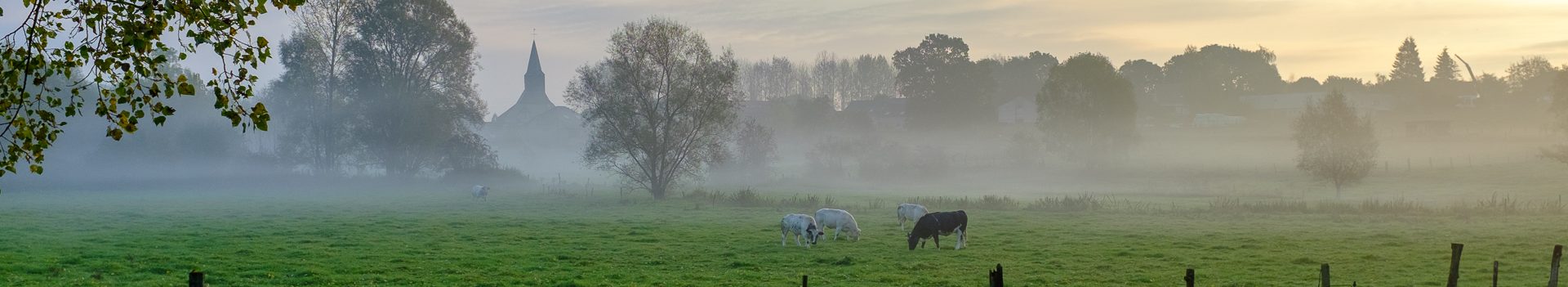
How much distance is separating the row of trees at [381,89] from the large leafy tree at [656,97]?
15022 millimetres

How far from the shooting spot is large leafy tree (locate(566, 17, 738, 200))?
183ft

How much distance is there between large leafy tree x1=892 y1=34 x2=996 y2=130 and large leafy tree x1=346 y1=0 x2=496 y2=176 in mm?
67670

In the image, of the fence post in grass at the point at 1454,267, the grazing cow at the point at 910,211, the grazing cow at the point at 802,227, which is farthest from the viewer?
the grazing cow at the point at 910,211

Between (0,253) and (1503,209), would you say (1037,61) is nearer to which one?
(1503,209)

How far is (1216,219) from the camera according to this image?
39.0 metres

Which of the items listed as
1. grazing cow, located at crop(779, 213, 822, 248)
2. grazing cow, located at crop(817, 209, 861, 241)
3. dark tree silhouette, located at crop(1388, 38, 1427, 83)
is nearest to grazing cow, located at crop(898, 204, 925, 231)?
grazing cow, located at crop(817, 209, 861, 241)

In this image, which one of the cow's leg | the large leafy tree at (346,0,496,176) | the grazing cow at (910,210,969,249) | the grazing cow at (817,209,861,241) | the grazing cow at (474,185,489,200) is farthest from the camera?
the large leafy tree at (346,0,496,176)

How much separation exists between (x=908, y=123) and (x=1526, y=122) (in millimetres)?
65558

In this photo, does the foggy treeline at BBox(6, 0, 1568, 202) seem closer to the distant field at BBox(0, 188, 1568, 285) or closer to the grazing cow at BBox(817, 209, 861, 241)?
the distant field at BBox(0, 188, 1568, 285)

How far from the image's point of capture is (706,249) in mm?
27328

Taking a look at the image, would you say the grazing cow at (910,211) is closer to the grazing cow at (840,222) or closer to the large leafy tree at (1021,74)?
the grazing cow at (840,222)

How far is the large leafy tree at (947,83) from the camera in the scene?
127m

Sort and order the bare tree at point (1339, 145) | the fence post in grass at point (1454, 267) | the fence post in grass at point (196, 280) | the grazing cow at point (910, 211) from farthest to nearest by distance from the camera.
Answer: the bare tree at point (1339, 145) < the grazing cow at point (910, 211) < the fence post in grass at point (1454, 267) < the fence post in grass at point (196, 280)

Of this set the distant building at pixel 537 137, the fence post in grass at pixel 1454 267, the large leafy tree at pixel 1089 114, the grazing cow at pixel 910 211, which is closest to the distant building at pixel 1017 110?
the large leafy tree at pixel 1089 114
